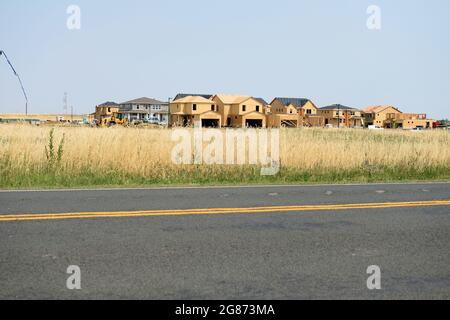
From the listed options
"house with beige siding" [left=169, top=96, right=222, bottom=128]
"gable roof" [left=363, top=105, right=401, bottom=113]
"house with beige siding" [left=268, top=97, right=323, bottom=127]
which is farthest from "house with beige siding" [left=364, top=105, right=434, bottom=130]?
"house with beige siding" [left=169, top=96, right=222, bottom=128]

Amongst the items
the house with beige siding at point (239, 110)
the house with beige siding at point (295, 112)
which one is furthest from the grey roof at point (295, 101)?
the house with beige siding at point (239, 110)

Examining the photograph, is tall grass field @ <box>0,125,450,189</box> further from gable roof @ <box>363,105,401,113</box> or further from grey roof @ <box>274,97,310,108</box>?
gable roof @ <box>363,105,401,113</box>

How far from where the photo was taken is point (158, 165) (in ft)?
45.5

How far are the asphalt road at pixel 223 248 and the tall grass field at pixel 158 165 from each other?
125 inches

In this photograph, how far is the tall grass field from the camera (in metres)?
12.4

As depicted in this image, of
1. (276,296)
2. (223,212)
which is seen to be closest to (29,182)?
(223,212)

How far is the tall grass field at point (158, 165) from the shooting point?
12383mm

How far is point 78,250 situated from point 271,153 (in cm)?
1141

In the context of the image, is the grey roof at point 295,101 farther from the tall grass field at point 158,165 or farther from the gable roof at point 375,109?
the tall grass field at point 158,165

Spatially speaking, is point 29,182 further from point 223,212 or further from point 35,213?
point 223,212

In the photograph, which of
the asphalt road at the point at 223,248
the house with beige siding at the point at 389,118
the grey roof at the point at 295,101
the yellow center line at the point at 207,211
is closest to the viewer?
the asphalt road at the point at 223,248

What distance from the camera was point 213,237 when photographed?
236 inches

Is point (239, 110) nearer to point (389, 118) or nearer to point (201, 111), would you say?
point (201, 111)

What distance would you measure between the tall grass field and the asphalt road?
3.19 meters
